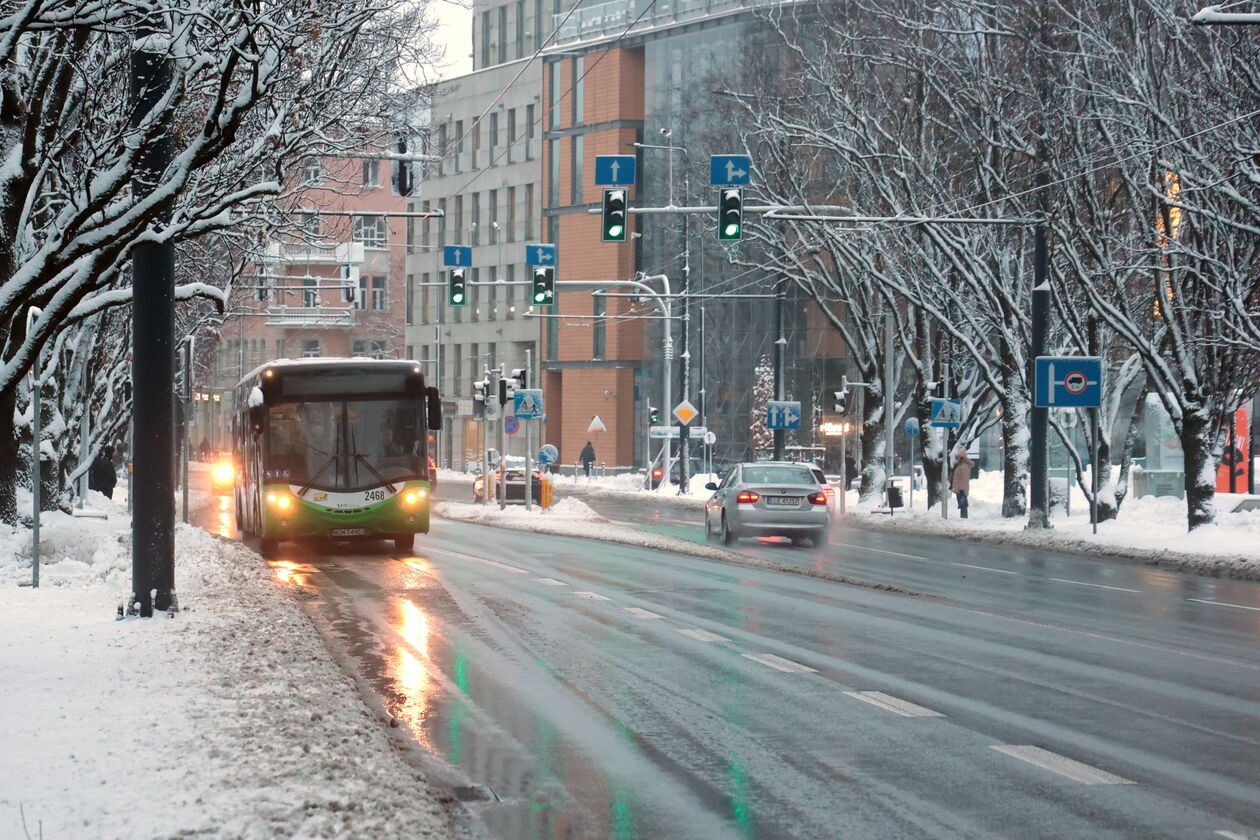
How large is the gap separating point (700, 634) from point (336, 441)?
13735 millimetres

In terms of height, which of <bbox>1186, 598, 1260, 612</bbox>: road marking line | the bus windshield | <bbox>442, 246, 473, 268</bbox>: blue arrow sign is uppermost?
<bbox>442, 246, 473, 268</bbox>: blue arrow sign

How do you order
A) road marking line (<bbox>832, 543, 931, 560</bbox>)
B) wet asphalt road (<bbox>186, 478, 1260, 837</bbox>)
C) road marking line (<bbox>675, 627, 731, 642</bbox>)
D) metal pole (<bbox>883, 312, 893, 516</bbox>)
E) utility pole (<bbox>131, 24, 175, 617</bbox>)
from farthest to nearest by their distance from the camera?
1. metal pole (<bbox>883, 312, 893, 516</bbox>)
2. road marking line (<bbox>832, 543, 931, 560</bbox>)
3. road marking line (<bbox>675, 627, 731, 642</bbox>)
4. utility pole (<bbox>131, 24, 175, 617</bbox>)
5. wet asphalt road (<bbox>186, 478, 1260, 837</bbox>)

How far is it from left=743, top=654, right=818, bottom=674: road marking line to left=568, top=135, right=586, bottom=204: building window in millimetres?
81652

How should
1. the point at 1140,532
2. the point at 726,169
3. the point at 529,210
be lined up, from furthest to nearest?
the point at 529,210, the point at 1140,532, the point at 726,169

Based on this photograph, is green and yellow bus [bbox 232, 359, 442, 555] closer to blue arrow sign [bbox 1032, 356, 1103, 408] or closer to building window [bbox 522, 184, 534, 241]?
blue arrow sign [bbox 1032, 356, 1103, 408]

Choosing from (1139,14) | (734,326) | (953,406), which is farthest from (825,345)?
(1139,14)

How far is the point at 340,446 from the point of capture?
95.7 ft

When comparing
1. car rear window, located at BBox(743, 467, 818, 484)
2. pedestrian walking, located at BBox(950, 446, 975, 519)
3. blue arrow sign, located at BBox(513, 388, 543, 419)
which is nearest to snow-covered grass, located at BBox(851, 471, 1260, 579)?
pedestrian walking, located at BBox(950, 446, 975, 519)

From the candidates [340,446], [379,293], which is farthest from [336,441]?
[379,293]

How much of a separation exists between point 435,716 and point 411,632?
211 inches

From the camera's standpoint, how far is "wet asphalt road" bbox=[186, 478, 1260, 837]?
849 cm

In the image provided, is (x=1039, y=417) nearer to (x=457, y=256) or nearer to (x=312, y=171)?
(x=457, y=256)

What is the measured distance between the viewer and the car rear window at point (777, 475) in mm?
34312

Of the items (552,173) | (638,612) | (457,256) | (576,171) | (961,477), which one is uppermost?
(552,173)
